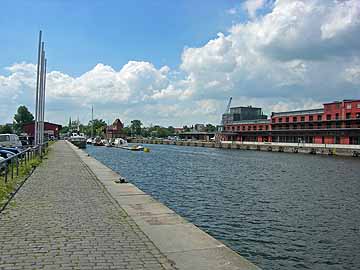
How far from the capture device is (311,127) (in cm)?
10300

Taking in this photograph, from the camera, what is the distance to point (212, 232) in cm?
1290

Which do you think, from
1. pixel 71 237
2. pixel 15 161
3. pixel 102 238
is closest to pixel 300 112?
pixel 15 161

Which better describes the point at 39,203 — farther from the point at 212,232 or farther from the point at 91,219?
the point at 212,232

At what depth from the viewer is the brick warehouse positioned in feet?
292

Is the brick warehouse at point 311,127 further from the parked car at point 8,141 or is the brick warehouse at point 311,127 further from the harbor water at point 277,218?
the parked car at point 8,141

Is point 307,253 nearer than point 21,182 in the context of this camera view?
Yes

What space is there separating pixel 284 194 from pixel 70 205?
13.7m

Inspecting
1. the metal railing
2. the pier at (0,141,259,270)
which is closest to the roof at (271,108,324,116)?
the metal railing

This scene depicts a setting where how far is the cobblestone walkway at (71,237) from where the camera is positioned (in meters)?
6.95

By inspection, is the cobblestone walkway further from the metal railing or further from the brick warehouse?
the brick warehouse

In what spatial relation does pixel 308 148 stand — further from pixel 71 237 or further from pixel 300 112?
pixel 71 237

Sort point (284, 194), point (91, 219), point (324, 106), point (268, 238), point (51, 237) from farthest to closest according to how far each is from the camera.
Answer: point (324, 106), point (284, 194), point (268, 238), point (91, 219), point (51, 237)

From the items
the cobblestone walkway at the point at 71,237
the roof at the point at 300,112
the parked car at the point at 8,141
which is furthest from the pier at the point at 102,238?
the roof at the point at 300,112

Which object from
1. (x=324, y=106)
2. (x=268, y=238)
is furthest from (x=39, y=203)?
(x=324, y=106)
